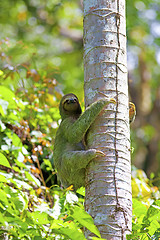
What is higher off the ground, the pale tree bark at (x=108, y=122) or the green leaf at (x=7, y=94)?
the green leaf at (x=7, y=94)

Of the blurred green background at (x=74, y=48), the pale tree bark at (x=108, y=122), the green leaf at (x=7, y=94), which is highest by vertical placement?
the blurred green background at (x=74, y=48)

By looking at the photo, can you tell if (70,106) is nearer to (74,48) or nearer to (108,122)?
(108,122)

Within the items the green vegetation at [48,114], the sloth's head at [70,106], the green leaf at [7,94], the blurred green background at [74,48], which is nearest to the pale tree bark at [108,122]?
the green vegetation at [48,114]

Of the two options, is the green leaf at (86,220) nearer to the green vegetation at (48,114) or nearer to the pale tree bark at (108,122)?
the green vegetation at (48,114)

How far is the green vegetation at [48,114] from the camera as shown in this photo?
3029 millimetres

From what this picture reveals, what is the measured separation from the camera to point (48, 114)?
519 centimetres

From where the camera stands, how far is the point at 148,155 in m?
12.3

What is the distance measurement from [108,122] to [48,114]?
91.8 inches

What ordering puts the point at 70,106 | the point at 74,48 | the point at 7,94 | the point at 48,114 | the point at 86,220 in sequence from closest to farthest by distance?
the point at 86,220 → the point at 70,106 → the point at 7,94 → the point at 48,114 → the point at 74,48

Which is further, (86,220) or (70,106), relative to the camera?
(70,106)

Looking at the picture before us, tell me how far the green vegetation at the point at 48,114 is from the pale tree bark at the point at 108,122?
17 centimetres

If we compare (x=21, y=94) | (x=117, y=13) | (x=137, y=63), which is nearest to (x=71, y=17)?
(x=137, y=63)

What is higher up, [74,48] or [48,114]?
[74,48]

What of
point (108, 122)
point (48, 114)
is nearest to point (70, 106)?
point (108, 122)
